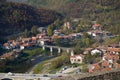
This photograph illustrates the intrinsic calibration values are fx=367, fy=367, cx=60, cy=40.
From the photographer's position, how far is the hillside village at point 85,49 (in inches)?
973

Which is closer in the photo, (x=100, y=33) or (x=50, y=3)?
(x=100, y=33)

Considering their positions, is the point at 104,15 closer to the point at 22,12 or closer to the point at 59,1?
the point at 22,12

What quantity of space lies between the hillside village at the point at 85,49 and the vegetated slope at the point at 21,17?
273 cm

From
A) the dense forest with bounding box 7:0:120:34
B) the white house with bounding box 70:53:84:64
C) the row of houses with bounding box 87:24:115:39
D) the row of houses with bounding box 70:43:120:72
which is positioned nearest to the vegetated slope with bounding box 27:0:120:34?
the dense forest with bounding box 7:0:120:34

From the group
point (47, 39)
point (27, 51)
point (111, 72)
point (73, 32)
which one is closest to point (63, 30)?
point (73, 32)

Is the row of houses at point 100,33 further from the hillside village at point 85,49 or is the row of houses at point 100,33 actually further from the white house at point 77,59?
the white house at point 77,59

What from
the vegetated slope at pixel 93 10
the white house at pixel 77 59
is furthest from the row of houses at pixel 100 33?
the white house at pixel 77 59

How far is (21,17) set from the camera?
46.0m

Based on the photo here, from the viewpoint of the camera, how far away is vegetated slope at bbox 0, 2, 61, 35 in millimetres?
43625

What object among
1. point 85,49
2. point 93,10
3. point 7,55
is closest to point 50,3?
point 93,10

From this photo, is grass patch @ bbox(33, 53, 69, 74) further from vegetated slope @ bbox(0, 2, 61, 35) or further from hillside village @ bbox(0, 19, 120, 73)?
vegetated slope @ bbox(0, 2, 61, 35)

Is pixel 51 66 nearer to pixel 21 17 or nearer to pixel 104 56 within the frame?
pixel 104 56

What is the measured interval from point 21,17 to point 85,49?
16632 mm

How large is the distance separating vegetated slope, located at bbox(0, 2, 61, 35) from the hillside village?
273 cm
